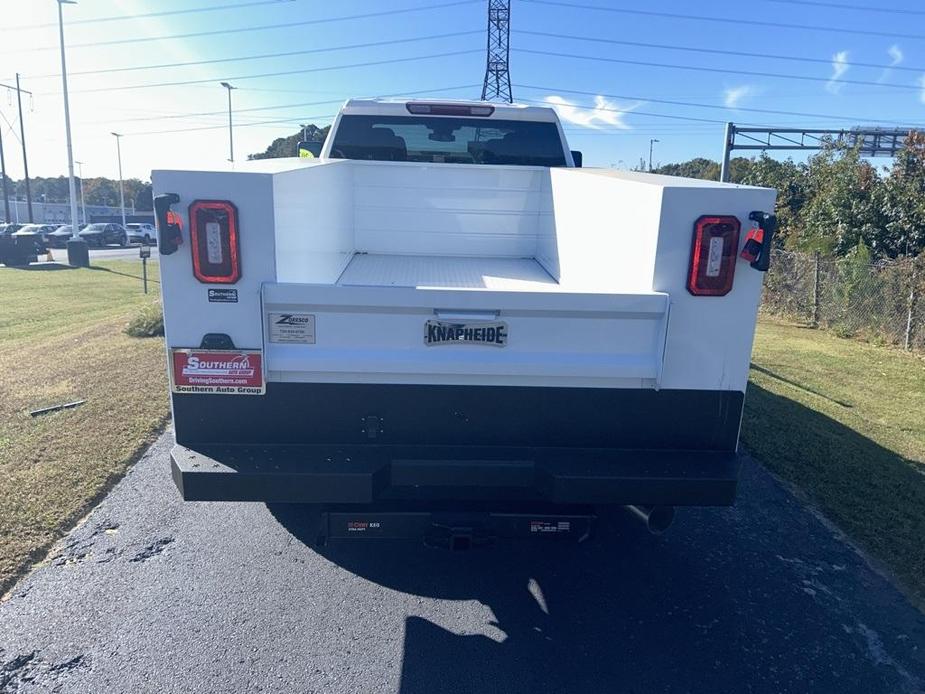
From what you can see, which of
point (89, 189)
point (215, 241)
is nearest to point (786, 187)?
point (215, 241)

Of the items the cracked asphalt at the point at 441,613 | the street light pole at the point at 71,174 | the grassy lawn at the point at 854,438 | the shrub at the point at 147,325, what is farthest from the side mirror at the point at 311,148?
the street light pole at the point at 71,174

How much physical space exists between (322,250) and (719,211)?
2.12 m

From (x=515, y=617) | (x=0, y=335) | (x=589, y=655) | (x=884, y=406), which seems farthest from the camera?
(x=0, y=335)

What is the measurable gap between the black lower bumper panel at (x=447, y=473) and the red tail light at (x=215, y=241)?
2.53 feet

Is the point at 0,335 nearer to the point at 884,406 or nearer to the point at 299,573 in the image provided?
the point at 299,573

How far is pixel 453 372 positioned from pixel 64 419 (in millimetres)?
4657

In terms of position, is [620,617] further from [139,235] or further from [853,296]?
[139,235]

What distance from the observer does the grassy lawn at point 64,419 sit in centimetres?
402

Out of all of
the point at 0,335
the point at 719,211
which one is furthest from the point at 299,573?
the point at 0,335

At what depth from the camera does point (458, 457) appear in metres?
2.85

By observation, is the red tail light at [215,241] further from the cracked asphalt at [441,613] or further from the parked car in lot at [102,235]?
the parked car in lot at [102,235]

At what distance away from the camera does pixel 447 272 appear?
14.0 ft

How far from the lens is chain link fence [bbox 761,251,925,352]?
10.8m

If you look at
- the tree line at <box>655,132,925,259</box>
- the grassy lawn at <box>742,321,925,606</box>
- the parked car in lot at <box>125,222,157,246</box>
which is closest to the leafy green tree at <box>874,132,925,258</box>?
the tree line at <box>655,132,925,259</box>
